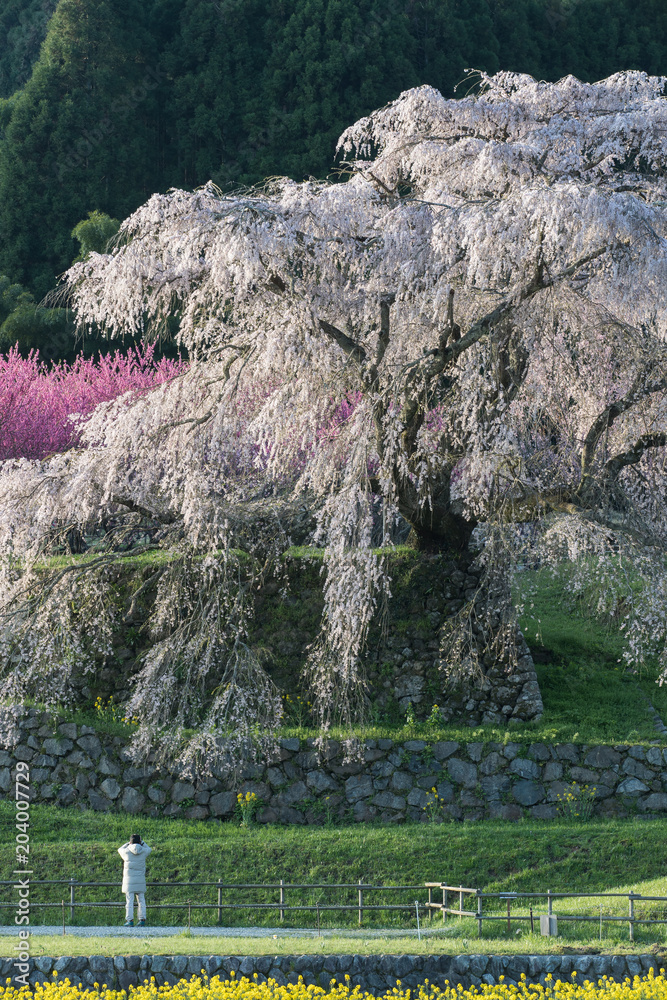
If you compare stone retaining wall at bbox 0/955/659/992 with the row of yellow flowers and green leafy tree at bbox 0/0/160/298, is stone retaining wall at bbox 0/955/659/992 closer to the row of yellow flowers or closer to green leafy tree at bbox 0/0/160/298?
the row of yellow flowers

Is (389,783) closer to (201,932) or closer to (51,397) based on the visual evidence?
(201,932)

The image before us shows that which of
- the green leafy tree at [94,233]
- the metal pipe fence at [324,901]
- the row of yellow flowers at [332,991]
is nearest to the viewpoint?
the row of yellow flowers at [332,991]

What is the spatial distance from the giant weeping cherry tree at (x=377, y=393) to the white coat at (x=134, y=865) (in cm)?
211

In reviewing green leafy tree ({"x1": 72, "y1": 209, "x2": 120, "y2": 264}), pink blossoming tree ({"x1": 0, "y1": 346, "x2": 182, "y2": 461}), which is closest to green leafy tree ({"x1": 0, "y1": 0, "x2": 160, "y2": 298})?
green leafy tree ({"x1": 72, "y1": 209, "x2": 120, "y2": 264})

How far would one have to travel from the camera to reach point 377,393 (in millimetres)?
11516

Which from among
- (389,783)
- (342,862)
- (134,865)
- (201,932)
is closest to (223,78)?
(389,783)

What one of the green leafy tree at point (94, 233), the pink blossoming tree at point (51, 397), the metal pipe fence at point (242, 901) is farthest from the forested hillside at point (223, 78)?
the metal pipe fence at point (242, 901)

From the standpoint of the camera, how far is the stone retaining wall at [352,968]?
807cm

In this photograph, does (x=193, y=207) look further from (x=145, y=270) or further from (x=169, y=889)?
(x=169, y=889)

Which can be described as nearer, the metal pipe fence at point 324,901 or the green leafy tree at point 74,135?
the metal pipe fence at point 324,901

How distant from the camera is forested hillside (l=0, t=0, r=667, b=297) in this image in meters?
31.8

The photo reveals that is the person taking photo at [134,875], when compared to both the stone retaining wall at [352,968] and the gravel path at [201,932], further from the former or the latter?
the stone retaining wall at [352,968]

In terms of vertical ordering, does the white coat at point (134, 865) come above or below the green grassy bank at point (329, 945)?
above

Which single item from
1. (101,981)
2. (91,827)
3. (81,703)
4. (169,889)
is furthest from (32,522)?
(101,981)
